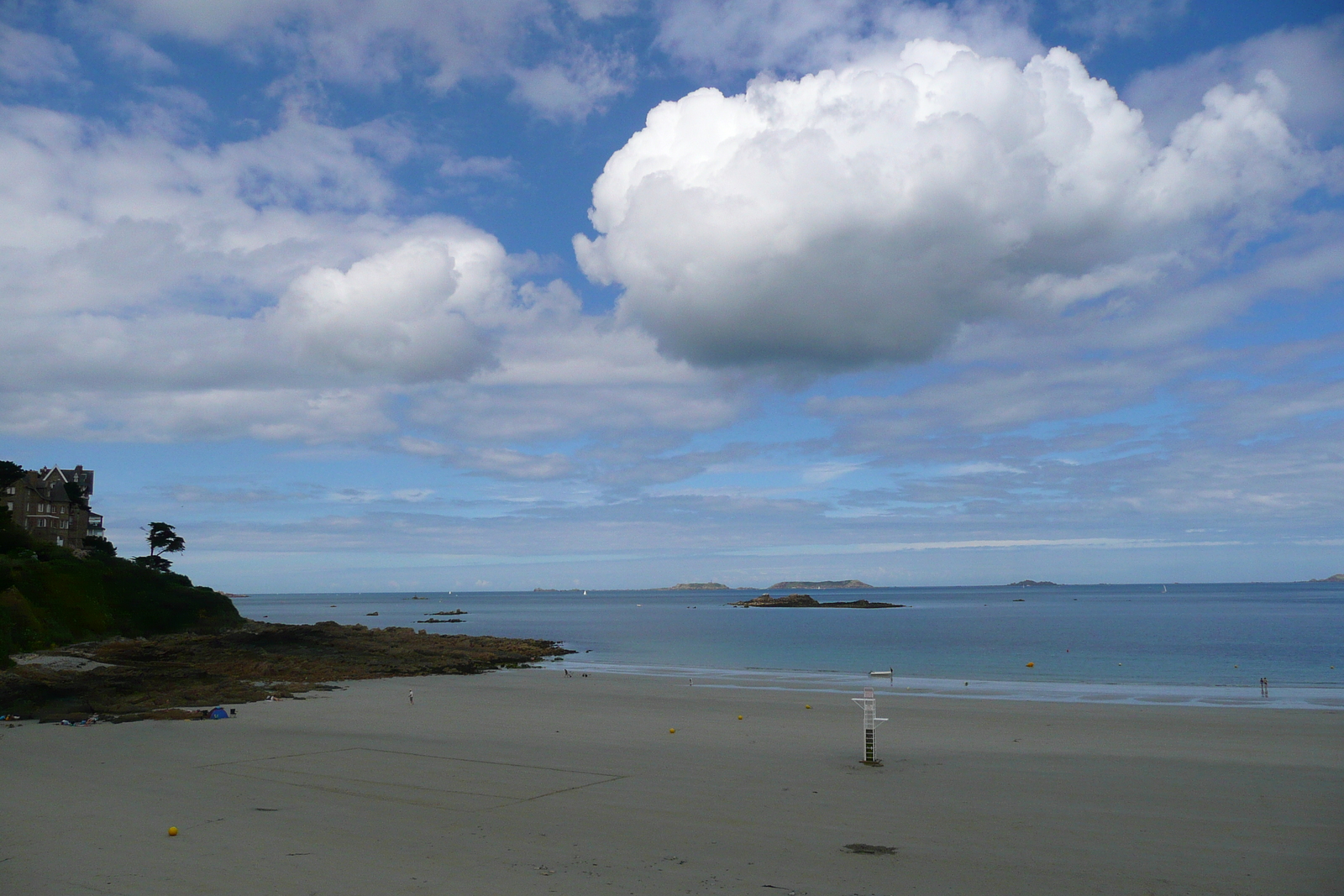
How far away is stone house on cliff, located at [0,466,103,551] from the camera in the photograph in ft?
231

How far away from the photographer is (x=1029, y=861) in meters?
10.1

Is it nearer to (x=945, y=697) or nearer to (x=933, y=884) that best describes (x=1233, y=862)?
(x=933, y=884)

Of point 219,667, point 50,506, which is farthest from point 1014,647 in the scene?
point 50,506

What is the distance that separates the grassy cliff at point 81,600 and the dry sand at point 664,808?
24.6 metres

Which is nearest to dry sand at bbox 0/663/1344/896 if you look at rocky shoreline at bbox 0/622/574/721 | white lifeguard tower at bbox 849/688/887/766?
white lifeguard tower at bbox 849/688/887/766

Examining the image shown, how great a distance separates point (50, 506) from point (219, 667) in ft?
181

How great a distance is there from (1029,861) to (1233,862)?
8.45 ft

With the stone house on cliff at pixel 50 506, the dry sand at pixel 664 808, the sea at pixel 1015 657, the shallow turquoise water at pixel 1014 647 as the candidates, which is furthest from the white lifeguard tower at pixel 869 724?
the stone house on cliff at pixel 50 506

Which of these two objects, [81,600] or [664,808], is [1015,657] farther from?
[81,600]

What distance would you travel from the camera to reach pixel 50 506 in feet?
246

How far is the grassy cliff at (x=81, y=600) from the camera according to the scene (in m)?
42.3

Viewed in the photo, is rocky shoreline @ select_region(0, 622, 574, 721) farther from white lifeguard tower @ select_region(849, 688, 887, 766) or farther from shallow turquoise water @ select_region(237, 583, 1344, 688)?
white lifeguard tower @ select_region(849, 688, 887, 766)

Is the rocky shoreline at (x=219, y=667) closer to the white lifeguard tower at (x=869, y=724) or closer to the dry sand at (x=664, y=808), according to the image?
the dry sand at (x=664, y=808)

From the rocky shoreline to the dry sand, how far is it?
4081 mm
